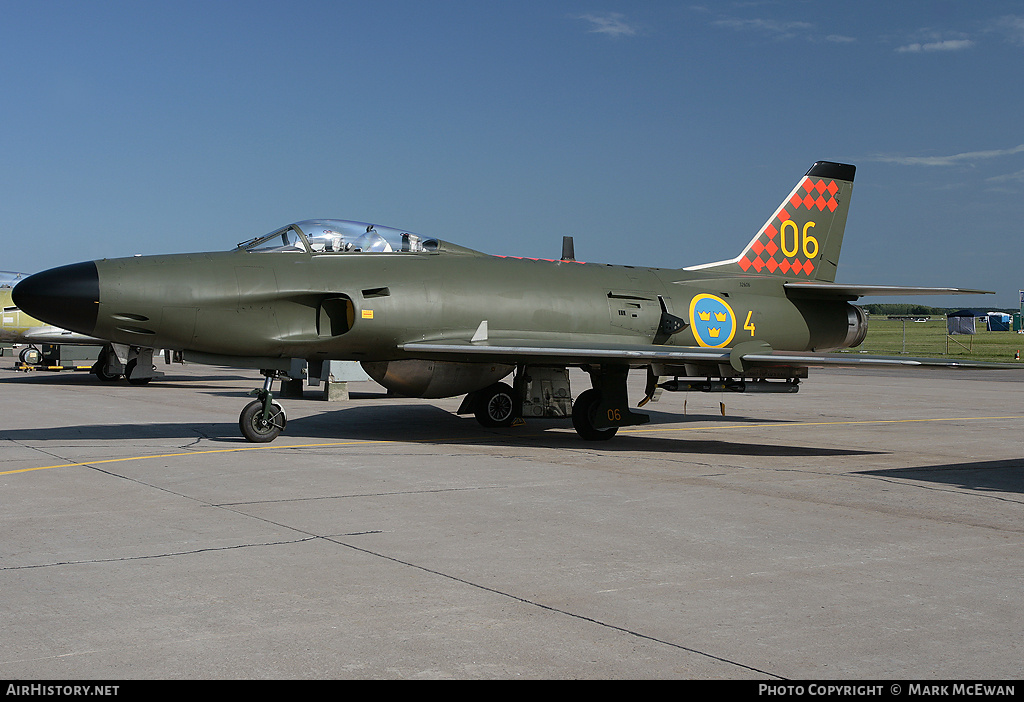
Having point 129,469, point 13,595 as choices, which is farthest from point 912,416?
point 13,595

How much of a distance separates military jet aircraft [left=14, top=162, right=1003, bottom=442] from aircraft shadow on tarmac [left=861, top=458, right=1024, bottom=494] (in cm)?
133

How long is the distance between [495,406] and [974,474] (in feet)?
23.7

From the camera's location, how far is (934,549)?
250 inches

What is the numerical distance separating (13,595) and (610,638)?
3.22 m

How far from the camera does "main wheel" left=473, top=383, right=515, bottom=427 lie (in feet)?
48.7

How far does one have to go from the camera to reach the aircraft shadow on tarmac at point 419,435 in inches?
488

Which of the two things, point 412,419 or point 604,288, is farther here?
point 412,419

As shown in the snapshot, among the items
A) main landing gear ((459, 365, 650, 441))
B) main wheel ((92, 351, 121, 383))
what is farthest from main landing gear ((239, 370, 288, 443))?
main wheel ((92, 351, 121, 383))

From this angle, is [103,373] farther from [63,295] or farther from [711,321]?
[711,321]

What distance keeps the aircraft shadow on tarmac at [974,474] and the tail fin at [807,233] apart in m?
6.27

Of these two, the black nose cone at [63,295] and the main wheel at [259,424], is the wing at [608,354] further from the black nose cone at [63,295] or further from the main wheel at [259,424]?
the black nose cone at [63,295]

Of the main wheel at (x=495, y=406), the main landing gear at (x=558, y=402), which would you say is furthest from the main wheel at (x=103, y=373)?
the main wheel at (x=495, y=406)

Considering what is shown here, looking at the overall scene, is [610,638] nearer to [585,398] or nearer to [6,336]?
[585,398]

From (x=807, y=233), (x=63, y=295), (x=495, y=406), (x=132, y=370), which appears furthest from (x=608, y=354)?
(x=132, y=370)
